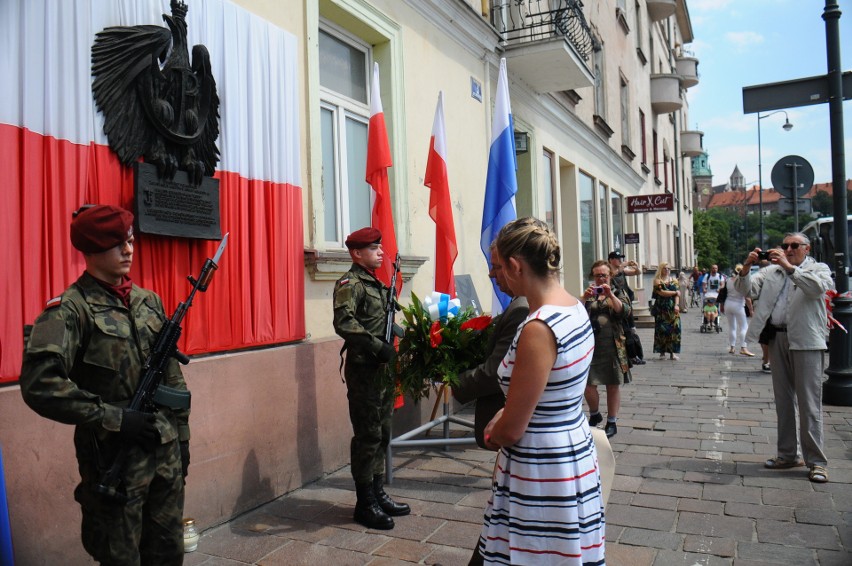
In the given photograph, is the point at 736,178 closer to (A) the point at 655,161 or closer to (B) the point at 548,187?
(A) the point at 655,161

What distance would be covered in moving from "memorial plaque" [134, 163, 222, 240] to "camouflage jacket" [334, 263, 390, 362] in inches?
36.1

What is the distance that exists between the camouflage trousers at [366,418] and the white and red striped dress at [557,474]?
2121 millimetres

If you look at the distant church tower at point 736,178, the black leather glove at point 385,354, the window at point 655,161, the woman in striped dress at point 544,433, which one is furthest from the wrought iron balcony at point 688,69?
the distant church tower at point 736,178

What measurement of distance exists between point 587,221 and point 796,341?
33.5 ft

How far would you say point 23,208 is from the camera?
3084 mm

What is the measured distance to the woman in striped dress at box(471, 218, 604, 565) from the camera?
205 cm

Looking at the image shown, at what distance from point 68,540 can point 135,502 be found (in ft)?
3.66

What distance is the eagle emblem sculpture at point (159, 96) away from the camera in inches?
140

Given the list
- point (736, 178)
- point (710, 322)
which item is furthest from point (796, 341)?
point (736, 178)

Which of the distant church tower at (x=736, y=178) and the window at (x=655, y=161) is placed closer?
the window at (x=655, y=161)

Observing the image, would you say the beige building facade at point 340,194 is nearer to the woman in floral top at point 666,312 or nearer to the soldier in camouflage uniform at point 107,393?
the soldier in camouflage uniform at point 107,393

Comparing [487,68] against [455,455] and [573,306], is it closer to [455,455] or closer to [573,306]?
[455,455]

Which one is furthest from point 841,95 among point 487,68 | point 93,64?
point 93,64

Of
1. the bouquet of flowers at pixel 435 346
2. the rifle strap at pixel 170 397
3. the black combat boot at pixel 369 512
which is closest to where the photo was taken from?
the rifle strap at pixel 170 397
